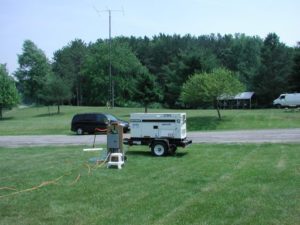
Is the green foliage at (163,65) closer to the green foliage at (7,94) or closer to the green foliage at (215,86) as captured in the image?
the green foliage at (7,94)

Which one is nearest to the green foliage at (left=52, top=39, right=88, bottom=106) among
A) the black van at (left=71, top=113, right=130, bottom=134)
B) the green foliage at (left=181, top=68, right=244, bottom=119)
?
the green foliage at (left=181, top=68, right=244, bottom=119)

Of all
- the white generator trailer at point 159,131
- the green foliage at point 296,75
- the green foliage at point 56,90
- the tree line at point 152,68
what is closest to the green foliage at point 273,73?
the tree line at point 152,68

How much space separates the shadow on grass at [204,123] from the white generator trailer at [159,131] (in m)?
20.2

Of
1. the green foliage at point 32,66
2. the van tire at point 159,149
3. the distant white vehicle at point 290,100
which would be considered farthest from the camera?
the green foliage at point 32,66

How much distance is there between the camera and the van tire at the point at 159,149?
19.1m

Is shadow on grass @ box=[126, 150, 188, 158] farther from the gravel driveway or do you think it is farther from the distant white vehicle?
the distant white vehicle

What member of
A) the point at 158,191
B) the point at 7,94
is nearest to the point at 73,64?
the point at 7,94

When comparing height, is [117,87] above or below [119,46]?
below

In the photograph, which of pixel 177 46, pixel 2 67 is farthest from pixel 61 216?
pixel 177 46

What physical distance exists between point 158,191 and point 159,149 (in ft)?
27.6

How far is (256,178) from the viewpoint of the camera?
12.3 m

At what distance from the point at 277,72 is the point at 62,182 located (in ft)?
237

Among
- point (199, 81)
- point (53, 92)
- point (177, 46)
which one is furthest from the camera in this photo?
point (177, 46)

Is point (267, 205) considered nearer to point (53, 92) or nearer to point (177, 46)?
point (53, 92)
